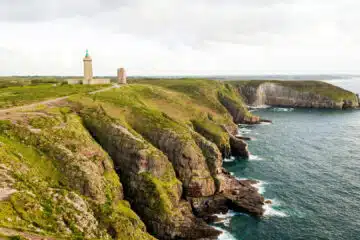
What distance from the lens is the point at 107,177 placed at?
52406 millimetres

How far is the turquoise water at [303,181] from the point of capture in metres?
51.9

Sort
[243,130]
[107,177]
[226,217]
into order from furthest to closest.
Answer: [243,130] < [226,217] < [107,177]

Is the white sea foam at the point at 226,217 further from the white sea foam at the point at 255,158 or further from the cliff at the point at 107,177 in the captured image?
the white sea foam at the point at 255,158

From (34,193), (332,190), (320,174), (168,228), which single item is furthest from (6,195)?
(320,174)

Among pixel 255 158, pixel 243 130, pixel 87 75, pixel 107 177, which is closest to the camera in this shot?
pixel 107 177

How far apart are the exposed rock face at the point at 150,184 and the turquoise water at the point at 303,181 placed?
24.1ft

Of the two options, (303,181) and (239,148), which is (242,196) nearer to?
(303,181)

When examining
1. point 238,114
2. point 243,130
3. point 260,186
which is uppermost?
point 238,114

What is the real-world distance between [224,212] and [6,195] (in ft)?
137

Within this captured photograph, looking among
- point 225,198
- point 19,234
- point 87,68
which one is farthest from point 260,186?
point 87,68

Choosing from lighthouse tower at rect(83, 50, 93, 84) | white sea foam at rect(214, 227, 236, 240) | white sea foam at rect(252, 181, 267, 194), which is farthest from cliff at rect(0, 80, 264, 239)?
lighthouse tower at rect(83, 50, 93, 84)

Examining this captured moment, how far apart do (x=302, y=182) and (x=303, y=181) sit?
71 centimetres

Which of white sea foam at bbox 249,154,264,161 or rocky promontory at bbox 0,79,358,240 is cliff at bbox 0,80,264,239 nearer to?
rocky promontory at bbox 0,79,358,240

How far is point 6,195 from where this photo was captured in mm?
30500
